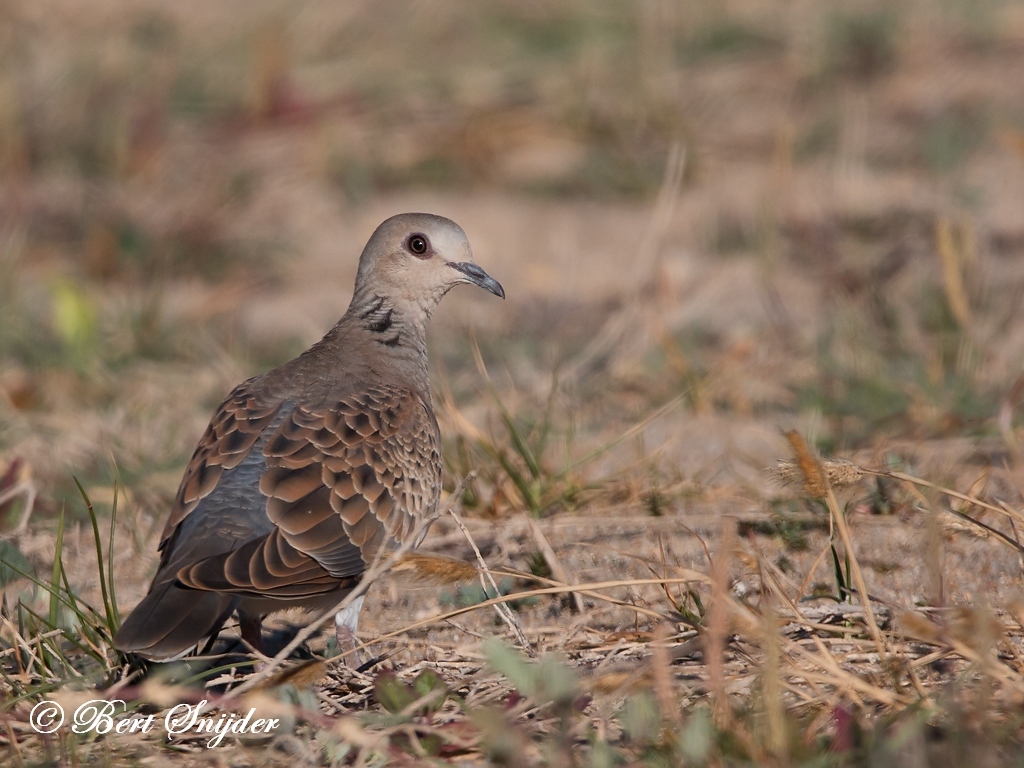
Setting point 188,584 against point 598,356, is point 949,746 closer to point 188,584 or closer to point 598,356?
point 188,584

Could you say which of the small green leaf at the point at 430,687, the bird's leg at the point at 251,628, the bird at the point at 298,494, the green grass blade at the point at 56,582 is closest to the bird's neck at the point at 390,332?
the bird at the point at 298,494

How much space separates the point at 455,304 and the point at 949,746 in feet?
15.3

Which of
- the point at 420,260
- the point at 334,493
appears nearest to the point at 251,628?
the point at 334,493

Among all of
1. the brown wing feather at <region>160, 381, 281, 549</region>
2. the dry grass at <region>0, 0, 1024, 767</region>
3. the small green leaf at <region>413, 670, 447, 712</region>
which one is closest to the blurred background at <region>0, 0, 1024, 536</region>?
the dry grass at <region>0, 0, 1024, 767</region>

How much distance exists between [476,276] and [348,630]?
1.27 meters

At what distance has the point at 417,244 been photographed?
3988mm

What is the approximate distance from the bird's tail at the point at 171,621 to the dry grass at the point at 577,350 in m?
0.09

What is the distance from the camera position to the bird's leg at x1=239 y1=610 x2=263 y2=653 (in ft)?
10.5

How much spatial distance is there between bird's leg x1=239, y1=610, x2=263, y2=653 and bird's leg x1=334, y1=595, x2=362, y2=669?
0.24m

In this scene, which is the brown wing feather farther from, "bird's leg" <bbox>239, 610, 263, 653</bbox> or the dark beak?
the dark beak

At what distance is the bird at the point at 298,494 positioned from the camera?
2838 millimetres

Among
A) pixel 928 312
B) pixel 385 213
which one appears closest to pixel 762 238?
pixel 928 312

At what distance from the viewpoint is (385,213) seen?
7.38 m

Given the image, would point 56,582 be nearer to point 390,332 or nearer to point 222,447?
point 222,447
